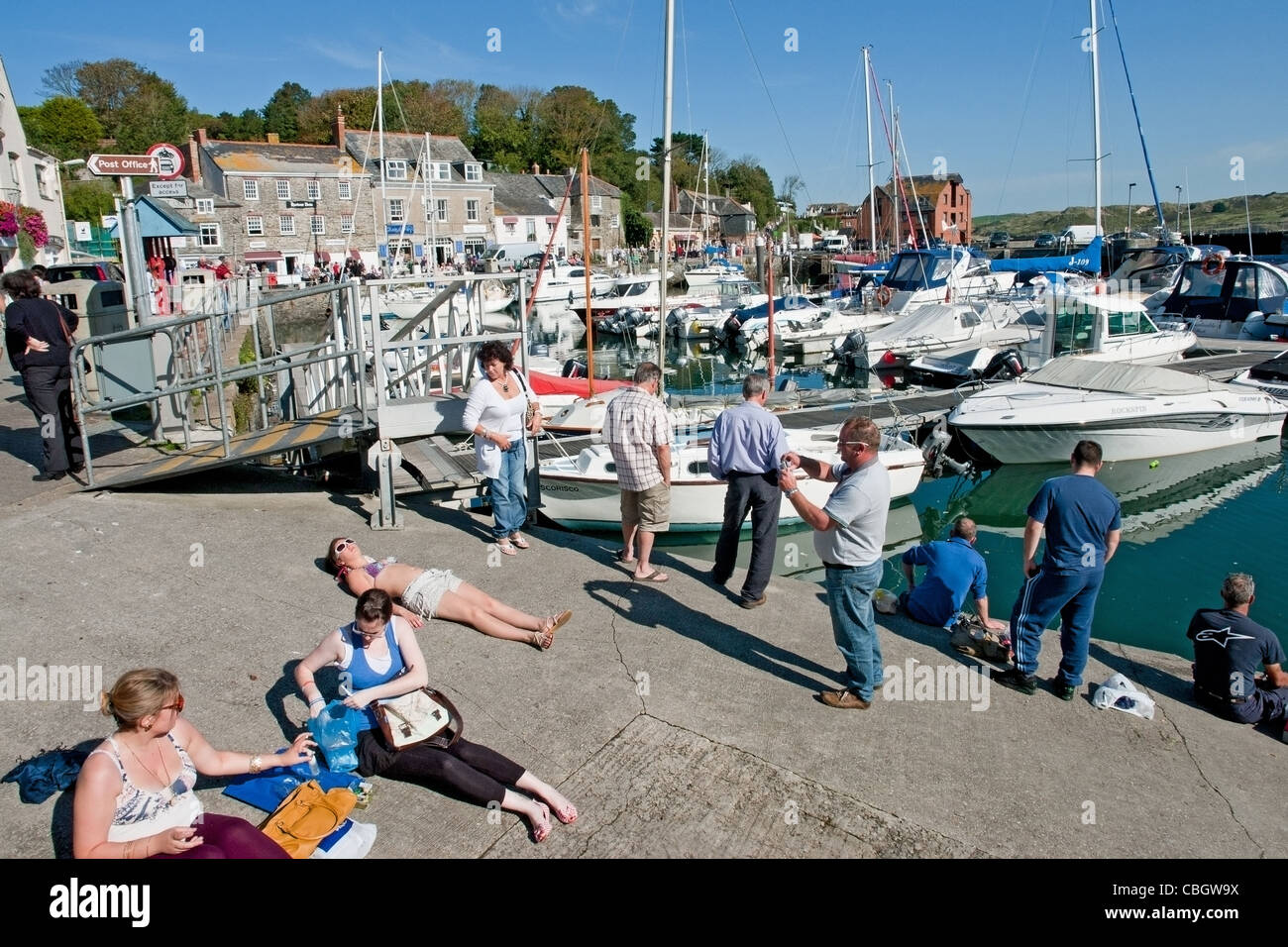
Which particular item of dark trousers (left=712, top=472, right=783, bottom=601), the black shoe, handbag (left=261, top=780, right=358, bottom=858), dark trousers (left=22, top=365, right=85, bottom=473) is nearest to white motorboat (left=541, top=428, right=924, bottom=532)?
dark trousers (left=712, top=472, right=783, bottom=601)

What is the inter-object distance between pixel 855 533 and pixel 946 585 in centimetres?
225

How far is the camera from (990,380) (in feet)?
67.1

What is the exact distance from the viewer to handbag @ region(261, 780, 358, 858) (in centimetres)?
377

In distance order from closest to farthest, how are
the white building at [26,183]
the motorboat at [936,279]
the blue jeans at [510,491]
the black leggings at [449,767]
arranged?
the black leggings at [449,767] → the blue jeans at [510,491] → the white building at [26,183] → the motorboat at [936,279]

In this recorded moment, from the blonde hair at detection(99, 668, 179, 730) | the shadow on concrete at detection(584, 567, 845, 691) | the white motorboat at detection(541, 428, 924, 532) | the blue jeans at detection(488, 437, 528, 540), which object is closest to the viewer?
the blonde hair at detection(99, 668, 179, 730)

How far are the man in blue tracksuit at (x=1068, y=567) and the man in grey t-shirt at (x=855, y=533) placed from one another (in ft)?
3.84

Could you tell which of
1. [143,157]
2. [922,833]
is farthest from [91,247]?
[922,833]

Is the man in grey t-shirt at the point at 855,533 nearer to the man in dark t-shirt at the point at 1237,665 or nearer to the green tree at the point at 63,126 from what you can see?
the man in dark t-shirt at the point at 1237,665

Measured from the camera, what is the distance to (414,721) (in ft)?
14.3

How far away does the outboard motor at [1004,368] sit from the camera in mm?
21125

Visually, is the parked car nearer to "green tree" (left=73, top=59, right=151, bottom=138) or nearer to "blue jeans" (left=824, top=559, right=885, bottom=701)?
"blue jeans" (left=824, top=559, right=885, bottom=701)

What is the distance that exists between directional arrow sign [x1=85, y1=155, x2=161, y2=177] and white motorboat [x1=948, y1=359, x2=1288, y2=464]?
13.4m

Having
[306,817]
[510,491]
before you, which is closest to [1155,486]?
[510,491]

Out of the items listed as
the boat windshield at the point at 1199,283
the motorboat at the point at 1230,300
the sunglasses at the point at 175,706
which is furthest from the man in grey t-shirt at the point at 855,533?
the boat windshield at the point at 1199,283
